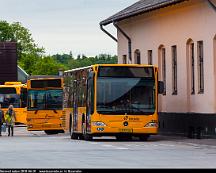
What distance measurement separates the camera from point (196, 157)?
27.3 meters

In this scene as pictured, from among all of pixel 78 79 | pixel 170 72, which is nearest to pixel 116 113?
pixel 78 79

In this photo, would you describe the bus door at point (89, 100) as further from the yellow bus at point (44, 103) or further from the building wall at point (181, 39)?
the yellow bus at point (44, 103)

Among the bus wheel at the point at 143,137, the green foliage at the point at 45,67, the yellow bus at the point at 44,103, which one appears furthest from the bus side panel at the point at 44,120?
the green foliage at the point at 45,67

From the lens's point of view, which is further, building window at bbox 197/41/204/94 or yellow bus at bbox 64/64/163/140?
building window at bbox 197/41/204/94

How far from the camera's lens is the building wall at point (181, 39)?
4341 cm

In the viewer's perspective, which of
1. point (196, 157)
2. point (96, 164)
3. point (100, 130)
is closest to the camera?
point (96, 164)

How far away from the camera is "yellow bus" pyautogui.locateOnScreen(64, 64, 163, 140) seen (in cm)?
3978

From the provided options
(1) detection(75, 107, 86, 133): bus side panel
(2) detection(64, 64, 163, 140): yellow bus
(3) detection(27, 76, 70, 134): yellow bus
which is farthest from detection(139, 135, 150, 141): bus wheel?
(3) detection(27, 76, 70, 134): yellow bus

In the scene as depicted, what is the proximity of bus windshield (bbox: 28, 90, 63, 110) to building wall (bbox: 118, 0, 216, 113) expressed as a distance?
177 inches

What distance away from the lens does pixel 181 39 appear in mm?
47656

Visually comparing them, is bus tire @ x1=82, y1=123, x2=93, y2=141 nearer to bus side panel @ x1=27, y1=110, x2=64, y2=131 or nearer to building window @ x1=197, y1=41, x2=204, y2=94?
building window @ x1=197, y1=41, x2=204, y2=94

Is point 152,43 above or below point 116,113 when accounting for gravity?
above

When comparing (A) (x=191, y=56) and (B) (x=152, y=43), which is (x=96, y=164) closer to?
(A) (x=191, y=56)

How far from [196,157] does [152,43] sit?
2490cm
